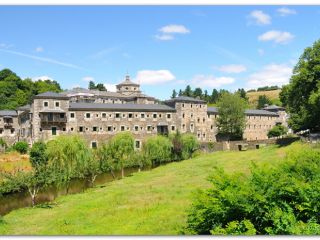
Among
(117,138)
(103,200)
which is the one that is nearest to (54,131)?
(117,138)

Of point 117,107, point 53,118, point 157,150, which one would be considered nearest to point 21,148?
point 53,118

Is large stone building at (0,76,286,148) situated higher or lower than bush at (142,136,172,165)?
higher

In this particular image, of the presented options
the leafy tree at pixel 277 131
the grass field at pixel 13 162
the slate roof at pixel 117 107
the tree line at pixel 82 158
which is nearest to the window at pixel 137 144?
the slate roof at pixel 117 107

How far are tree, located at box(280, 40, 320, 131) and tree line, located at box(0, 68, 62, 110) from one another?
5089 centimetres

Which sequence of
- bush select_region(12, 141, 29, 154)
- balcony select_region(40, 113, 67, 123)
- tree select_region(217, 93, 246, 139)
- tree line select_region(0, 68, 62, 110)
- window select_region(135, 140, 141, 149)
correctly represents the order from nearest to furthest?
1. bush select_region(12, 141, 29, 154)
2. balcony select_region(40, 113, 67, 123)
3. window select_region(135, 140, 141, 149)
4. tree select_region(217, 93, 246, 139)
5. tree line select_region(0, 68, 62, 110)

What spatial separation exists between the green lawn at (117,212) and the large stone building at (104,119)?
80.7ft

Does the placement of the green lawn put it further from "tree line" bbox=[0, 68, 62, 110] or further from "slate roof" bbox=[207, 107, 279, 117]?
"tree line" bbox=[0, 68, 62, 110]

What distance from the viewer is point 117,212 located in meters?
22.3

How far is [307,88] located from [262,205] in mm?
34737

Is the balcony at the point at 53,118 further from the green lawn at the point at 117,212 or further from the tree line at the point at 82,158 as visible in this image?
the green lawn at the point at 117,212

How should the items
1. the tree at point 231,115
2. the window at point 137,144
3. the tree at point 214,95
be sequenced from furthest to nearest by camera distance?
the tree at point 214,95 < the tree at point 231,115 < the window at point 137,144

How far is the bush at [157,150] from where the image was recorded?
48.3 metres

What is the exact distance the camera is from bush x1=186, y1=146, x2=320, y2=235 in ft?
40.3

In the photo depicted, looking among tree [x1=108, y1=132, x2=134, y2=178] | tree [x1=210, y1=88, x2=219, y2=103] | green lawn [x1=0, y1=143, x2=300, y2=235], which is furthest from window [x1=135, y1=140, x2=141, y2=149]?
tree [x1=210, y1=88, x2=219, y2=103]
